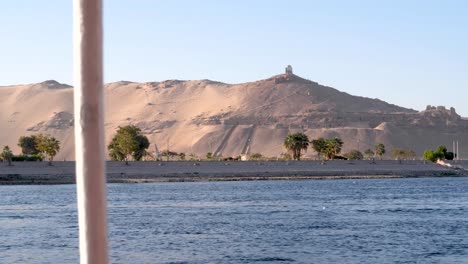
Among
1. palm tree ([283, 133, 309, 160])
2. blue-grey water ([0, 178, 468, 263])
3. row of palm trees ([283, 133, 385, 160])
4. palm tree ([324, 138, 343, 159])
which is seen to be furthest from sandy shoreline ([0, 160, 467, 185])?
blue-grey water ([0, 178, 468, 263])

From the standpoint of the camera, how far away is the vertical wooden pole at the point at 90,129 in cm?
425

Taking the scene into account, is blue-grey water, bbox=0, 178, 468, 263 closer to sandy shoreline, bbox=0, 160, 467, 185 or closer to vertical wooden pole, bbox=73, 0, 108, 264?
vertical wooden pole, bbox=73, 0, 108, 264

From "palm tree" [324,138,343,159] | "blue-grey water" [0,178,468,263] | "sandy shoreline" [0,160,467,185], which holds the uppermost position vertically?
"palm tree" [324,138,343,159]

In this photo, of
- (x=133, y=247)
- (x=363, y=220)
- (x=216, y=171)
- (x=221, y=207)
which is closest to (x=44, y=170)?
(x=216, y=171)

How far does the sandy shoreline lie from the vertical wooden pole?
112 meters

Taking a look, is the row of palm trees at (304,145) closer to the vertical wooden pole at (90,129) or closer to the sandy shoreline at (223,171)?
the sandy shoreline at (223,171)

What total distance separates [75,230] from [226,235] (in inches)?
324

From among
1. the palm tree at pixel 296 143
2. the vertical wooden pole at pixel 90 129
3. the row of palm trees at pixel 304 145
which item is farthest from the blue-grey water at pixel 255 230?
the row of palm trees at pixel 304 145

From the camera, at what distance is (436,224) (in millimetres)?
47438

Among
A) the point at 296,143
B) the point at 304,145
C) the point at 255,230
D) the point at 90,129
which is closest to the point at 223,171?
the point at 296,143

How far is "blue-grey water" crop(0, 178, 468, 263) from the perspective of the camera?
33000 mm

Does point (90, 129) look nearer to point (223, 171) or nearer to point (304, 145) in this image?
point (223, 171)

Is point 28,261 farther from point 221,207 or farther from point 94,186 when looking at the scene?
point 221,207

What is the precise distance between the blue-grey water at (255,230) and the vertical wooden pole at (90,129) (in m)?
27.0
